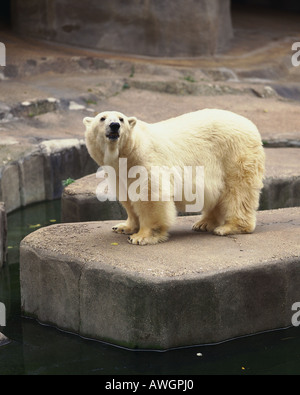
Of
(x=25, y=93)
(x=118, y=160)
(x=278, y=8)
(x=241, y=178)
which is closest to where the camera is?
(x=118, y=160)

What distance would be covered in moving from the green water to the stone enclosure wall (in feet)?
32.0

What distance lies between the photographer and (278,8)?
68.6 ft

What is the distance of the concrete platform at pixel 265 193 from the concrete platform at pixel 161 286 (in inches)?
64.6

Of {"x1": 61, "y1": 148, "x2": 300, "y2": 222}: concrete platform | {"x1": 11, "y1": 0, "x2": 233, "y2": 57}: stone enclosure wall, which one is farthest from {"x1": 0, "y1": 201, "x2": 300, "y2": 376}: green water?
{"x1": 11, "y1": 0, "x2": 233, "y2": 57}: stone enclosure wall

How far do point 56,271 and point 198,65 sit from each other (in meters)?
9.54

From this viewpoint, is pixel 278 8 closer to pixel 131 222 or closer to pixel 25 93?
pixel 25 93

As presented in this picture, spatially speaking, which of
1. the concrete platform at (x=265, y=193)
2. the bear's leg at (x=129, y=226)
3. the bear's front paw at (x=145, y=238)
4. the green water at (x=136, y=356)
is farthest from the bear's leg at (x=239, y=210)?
the concrete platform at (x=265, y=193)

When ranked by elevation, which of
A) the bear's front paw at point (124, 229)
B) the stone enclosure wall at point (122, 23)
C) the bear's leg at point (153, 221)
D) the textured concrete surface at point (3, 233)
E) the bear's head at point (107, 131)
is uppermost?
the stone enclosure wall at point (122, 23)

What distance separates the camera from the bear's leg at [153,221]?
5.58m

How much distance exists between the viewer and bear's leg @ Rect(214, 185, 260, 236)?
234 inches

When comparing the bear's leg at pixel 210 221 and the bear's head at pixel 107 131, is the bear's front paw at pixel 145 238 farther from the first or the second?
the bear's head at pixel 107 131

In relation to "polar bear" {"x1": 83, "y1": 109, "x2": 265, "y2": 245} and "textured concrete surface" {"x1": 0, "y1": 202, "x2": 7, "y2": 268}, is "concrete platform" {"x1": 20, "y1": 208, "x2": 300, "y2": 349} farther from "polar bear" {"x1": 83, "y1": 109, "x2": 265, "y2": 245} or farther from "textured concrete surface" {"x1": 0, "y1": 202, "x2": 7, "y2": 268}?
"textured concrete surface" {"x1": 0, "y1": 202, "x2": 7, "y2": 268}

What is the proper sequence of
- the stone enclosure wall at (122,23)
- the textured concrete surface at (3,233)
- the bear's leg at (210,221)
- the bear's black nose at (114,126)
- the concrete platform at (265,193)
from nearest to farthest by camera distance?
the bear's black nose at (114,126) → the bear's leg at (210,221) → the textured concrete surface at (3,233) → the concrete platform at (265,193) → the stone enclosure wall at (122,23)

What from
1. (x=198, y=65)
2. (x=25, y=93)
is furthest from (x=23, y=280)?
(x=198, y=65)
